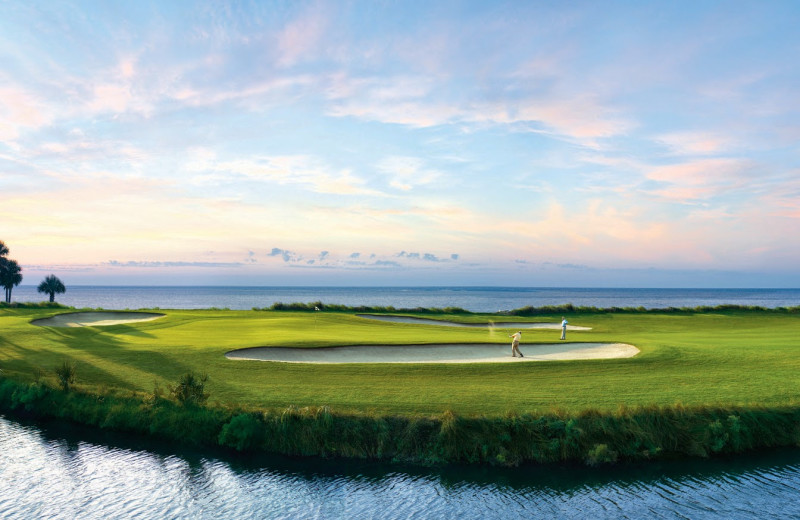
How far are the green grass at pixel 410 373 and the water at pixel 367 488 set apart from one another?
203 centimetres

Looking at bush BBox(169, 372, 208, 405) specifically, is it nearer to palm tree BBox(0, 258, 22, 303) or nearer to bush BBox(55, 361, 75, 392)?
bush BBox(55, 361, 75, 392)

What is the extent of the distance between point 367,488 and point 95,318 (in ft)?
126

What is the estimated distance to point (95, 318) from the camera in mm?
41438

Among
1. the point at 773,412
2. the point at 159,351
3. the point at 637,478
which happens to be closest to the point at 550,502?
the point at 637,478

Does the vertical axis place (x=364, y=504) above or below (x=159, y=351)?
below

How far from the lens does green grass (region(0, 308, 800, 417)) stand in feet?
51.8

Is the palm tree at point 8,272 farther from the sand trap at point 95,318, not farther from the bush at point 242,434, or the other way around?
the bush at point 242,434

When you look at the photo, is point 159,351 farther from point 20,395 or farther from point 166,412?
point 166,412

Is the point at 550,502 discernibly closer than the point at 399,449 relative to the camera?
Yes

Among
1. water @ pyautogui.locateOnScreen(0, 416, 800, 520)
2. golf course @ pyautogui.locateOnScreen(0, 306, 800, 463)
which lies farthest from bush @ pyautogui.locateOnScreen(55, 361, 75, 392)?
water @ pyautogui.locateOnScreen(0, 416, 800, 520)

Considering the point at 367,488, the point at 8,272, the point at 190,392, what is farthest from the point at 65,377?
the point at 8,272

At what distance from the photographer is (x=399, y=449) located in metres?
13.8

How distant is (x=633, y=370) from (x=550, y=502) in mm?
9906

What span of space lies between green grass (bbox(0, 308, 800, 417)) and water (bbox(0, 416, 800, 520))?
2.03m
